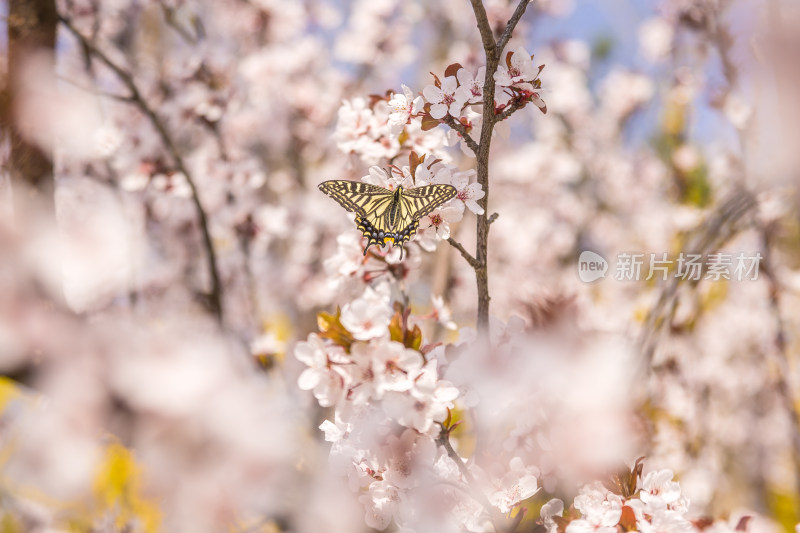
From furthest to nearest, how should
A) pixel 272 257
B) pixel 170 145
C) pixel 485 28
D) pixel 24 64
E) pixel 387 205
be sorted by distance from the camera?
pixel 272 257 < pixel 170 145 < pixel 24 64 < pixel 387 205 < pixel 485 28

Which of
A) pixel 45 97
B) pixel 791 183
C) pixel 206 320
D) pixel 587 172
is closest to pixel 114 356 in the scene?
pixel 45 97

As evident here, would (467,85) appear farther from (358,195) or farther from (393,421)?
(393,421)

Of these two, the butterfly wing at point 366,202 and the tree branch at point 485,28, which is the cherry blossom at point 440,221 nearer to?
the butterfly wing at point 366,202

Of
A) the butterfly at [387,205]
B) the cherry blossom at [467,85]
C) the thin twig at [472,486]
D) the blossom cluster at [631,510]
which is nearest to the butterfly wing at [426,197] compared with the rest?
the butterfly at [387,205]

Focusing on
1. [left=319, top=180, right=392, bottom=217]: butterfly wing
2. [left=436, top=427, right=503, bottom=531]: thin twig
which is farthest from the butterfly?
[left=436, top=427, right=503, bottom=531]: thin twig

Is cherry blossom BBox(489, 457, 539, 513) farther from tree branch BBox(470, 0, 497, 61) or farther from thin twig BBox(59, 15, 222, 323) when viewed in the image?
thin twig BBox(59, 15, 222, 323)

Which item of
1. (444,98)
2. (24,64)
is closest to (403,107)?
(444,98)

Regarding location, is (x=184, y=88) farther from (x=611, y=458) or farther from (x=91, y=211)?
(x=611, y=458)
